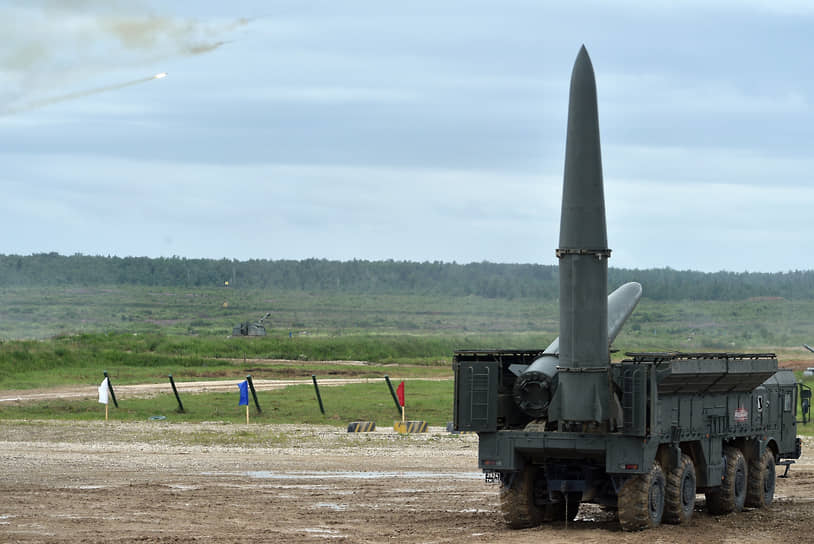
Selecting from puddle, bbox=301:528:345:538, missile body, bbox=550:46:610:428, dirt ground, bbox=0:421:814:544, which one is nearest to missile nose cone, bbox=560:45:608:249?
Result: missile body, bbox=550:46:610:428

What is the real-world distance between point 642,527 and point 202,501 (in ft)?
24.4

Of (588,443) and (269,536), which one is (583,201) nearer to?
(588,443)

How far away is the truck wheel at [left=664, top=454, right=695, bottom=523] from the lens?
1906cm

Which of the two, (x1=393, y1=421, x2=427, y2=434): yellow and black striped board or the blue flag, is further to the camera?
the blue flag

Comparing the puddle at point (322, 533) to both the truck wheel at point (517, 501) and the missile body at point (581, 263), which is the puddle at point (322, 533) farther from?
the missile body at point (581, 263)

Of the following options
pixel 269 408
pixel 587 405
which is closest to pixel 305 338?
pixel 269 408

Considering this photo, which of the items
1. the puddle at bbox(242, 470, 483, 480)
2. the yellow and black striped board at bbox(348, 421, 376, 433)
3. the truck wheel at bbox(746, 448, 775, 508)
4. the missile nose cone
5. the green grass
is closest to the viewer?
the missile nose cone

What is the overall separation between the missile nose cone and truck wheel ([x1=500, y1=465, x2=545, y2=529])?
11.6ft

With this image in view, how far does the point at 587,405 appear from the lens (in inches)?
725

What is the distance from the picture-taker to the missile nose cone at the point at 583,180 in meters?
18.8

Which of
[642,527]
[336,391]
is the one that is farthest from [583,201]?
[336,391]

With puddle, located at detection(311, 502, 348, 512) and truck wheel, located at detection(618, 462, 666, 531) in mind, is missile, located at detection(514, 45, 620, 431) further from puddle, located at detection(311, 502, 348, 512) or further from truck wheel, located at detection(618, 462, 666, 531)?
puddle, located at detection(311, 502, 348, 512)

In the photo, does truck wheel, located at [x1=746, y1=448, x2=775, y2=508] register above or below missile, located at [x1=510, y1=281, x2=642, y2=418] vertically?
below

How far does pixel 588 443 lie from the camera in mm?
18156
